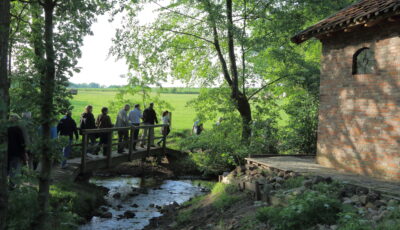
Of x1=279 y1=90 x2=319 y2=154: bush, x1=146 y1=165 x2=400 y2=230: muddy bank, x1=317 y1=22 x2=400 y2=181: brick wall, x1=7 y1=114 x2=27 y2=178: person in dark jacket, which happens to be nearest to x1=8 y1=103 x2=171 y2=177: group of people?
x1=7 y1=114 x2=27 y2=178: person in dark jacket

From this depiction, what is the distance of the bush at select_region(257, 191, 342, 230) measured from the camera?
21.1ft

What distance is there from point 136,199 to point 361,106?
25.1ft

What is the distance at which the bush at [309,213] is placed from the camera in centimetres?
643

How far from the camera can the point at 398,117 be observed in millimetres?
8516

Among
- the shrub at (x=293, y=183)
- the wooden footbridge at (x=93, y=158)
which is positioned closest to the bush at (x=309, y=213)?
the shrub at (x=293, y=183)

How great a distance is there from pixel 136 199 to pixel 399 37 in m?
9.13

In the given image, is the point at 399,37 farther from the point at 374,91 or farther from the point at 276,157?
the point at 276,157

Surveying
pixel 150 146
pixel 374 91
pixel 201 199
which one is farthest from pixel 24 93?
pixel 150 146

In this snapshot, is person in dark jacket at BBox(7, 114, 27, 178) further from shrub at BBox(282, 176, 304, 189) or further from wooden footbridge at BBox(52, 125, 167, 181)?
shrub at BBox(282, 176, 304, 189)

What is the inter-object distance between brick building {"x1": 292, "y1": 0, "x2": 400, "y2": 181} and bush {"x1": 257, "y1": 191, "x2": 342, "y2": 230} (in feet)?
9.67

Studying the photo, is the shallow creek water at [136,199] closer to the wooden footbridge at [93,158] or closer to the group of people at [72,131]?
the wooden footbridge at [93,158]

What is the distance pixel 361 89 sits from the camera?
31.4 ft

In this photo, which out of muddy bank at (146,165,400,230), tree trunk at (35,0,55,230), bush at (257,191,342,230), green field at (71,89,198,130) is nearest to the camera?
tree trunk at (35,0,55,230)

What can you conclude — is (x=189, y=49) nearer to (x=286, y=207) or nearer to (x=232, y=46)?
(x=232, y=46)
